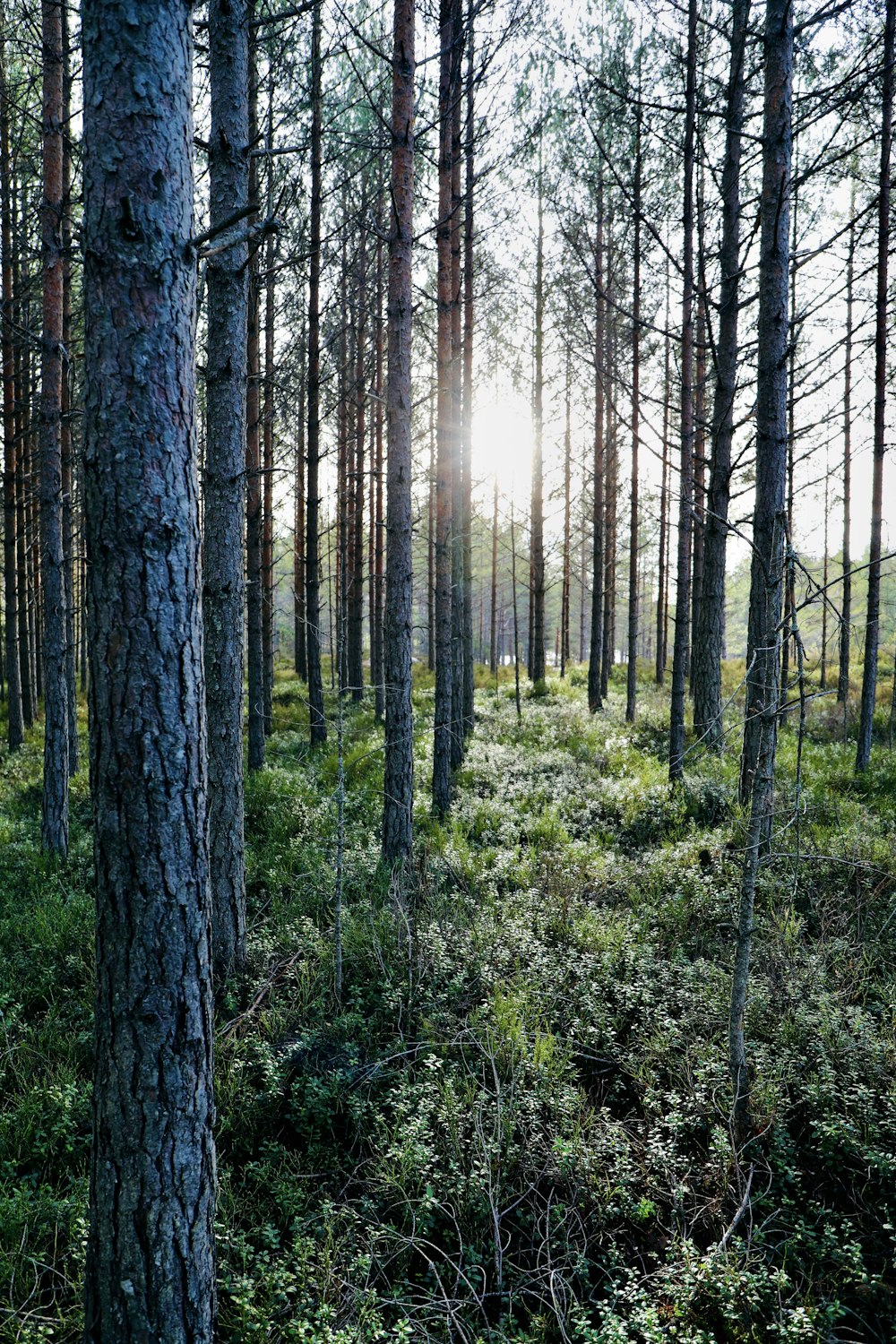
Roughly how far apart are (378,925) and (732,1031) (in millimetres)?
2680

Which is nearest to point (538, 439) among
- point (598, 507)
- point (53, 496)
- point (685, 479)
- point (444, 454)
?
point (598, 507)

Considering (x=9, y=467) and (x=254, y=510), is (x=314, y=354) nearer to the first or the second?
(x=254, y=510)

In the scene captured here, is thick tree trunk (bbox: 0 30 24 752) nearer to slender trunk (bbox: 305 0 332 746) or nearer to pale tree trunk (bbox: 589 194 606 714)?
slender trunk (bbox: 305 0 332 746)

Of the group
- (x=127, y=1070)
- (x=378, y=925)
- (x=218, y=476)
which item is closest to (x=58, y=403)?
(x=218, y=476)

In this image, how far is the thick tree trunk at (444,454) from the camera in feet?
26.4

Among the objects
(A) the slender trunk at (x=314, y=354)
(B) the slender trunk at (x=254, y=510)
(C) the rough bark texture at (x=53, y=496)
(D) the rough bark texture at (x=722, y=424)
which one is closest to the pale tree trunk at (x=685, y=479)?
(D) the rough bark texture at (x=722, y=424)

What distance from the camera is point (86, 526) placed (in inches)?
83.2

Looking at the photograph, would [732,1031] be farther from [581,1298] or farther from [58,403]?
[58,403]

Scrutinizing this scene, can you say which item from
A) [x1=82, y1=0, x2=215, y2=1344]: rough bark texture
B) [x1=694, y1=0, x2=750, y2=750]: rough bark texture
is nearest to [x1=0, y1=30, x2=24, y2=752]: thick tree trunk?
[x1=694, y1=0, x2=750, y2=750]: rough bark texture

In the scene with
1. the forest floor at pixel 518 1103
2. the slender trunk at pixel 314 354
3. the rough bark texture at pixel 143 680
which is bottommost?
the forest floor at pixel 518 1103

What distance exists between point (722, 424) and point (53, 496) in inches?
299

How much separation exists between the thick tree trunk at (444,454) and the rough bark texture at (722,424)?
289 cm

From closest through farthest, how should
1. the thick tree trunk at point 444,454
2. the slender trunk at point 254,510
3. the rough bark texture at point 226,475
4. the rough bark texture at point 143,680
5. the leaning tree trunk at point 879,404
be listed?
1. the rough bark texture at point 143,680
2. the rough bark texture at point 226,475
3. the thick tree trunk at point 444,454
4. the leaning tree trunk at point 879,404
5. the slender trunk at point 254,510

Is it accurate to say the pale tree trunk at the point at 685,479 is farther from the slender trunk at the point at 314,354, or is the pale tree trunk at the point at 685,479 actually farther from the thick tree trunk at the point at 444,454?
the slender trunk at the point at 314,354
